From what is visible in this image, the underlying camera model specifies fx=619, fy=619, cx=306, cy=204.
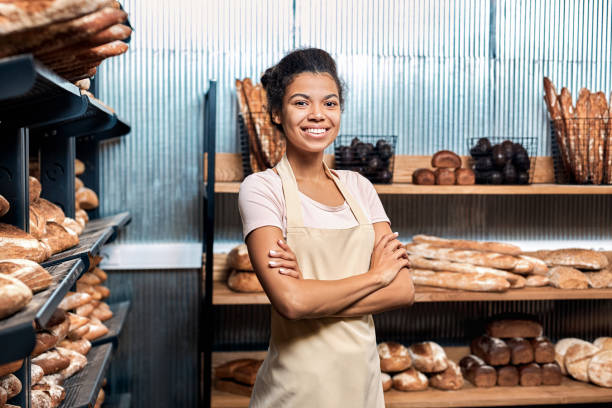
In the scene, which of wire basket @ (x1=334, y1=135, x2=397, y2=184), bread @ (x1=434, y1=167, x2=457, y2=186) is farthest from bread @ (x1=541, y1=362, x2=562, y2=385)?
wire basket @ (x1=334, y1=135, x2=397, y2=184)

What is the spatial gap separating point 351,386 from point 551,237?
2.38 metres

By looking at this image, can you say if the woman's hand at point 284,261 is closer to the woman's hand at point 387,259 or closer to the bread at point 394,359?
the woman's hand at point 387,259

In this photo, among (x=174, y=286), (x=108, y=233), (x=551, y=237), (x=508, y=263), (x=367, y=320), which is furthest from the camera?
(x=551, y=237)

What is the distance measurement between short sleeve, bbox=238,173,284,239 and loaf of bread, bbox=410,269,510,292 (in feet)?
4.92

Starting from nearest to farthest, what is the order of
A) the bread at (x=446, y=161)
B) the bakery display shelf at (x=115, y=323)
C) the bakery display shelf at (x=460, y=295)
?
the bakery display shelf at (x=115, y=323) < the bakery display shelf at (x=460, y=295) < the bread at (x=446, y=161)

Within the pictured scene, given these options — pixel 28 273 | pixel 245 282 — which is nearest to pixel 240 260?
pixel 245 282

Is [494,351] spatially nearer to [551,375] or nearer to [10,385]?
[551,375]

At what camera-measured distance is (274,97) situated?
1856 millimetres

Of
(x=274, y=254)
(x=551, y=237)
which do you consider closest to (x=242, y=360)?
(x=274, y=254)

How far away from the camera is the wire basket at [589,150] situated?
10.4ft

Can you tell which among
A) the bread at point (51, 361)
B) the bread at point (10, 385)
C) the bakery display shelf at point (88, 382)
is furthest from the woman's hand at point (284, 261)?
the bread at point (51, 361)

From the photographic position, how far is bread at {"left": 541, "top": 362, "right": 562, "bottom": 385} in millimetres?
3135

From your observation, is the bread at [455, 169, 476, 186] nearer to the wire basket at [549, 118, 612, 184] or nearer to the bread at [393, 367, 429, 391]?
the wire basket at [549, 118, 612, 184]

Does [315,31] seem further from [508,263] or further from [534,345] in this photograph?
[534,345]
